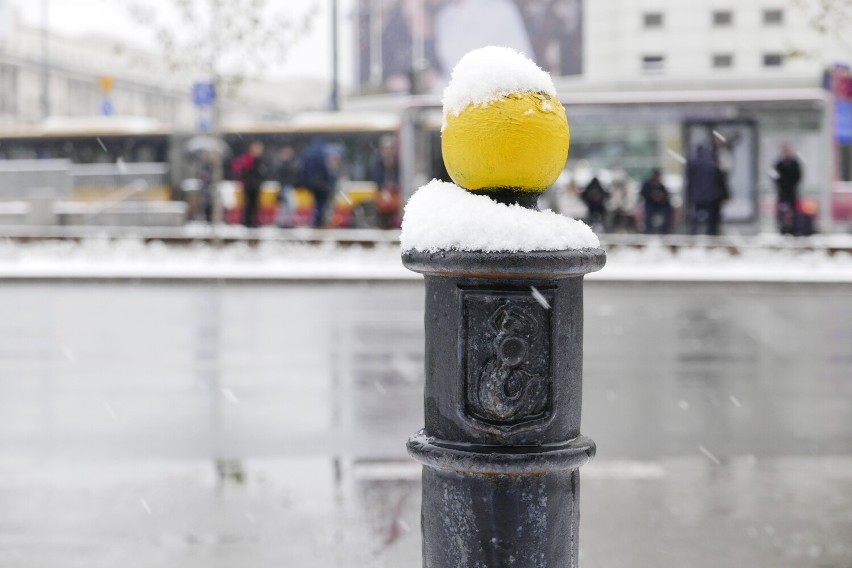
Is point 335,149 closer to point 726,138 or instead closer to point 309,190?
point 309,190

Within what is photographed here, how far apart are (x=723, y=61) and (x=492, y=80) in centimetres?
6929

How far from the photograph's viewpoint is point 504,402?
101 inches

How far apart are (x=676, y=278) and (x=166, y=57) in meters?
10.00

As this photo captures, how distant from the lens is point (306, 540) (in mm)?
4383

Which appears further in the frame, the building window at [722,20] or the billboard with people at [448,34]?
the building window at [722,20]

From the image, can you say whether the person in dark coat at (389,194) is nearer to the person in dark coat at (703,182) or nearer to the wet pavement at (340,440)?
the person in dark coat at (703,182)

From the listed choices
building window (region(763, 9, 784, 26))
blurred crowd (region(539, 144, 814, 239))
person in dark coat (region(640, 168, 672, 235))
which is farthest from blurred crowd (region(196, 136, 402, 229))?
building window (region(763, 9, 784, 26))

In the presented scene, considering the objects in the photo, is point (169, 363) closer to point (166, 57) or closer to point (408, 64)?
point (166, 57)

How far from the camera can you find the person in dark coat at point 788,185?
64.5 ft

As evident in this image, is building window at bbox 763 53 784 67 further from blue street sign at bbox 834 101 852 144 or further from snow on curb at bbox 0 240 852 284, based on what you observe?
snow on curb at bbox 0 240 852 284

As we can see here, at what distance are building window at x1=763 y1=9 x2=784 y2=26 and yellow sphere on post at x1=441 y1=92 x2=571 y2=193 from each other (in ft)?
231

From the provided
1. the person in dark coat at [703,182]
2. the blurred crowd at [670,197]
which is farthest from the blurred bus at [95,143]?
the person in dark coat at [703,182]

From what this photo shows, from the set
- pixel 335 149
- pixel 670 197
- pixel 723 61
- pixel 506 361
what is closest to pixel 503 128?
pixel 506 361

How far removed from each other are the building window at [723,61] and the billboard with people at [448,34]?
844 cm
